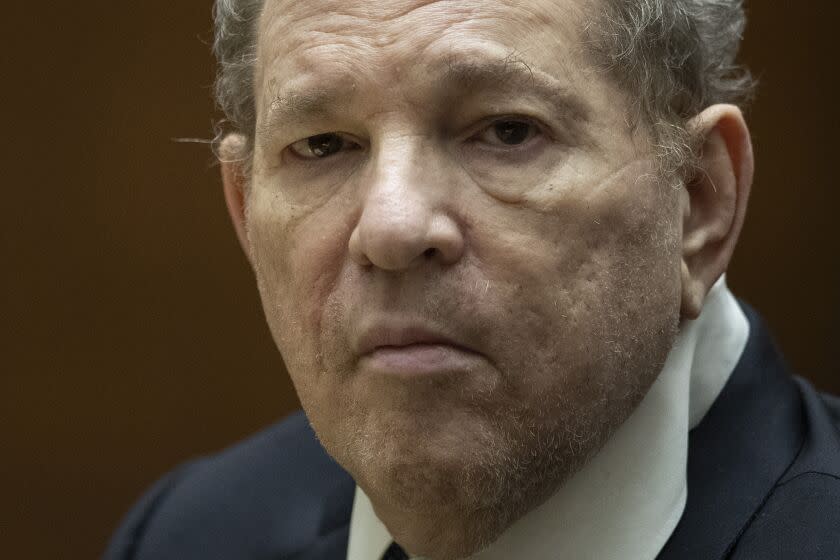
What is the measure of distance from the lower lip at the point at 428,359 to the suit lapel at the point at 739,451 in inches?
18.9

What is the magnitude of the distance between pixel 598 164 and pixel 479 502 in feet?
1.66

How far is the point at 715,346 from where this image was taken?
1956 mm

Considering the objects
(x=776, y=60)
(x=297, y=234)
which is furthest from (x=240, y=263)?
(x=297, y=234)

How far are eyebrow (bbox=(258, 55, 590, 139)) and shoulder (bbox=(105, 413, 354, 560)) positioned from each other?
94 centimetres

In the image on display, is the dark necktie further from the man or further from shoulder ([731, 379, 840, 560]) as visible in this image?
shoulder ([731, 379, 840, 560])

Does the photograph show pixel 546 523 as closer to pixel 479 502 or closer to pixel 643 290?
pixel 479 502

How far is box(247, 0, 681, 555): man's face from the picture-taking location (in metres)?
1.58

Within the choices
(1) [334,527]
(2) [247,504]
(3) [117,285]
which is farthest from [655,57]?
(3) [117,285]

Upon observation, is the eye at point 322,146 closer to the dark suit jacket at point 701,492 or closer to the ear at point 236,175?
the ear at point 236,175

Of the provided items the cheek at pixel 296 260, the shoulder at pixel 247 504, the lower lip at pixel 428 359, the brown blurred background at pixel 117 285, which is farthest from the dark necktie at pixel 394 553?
the brown blurred background at pixel 117 285

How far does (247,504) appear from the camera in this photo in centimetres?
245

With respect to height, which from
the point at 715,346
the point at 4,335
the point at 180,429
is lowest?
the point at 180,429

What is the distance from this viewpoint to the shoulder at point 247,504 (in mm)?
2344

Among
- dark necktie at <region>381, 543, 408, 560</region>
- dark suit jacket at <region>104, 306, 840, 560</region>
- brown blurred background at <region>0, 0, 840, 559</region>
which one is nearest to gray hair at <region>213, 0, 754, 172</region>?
dark suit jacket at <region>104, 306, 840, 560</region>
